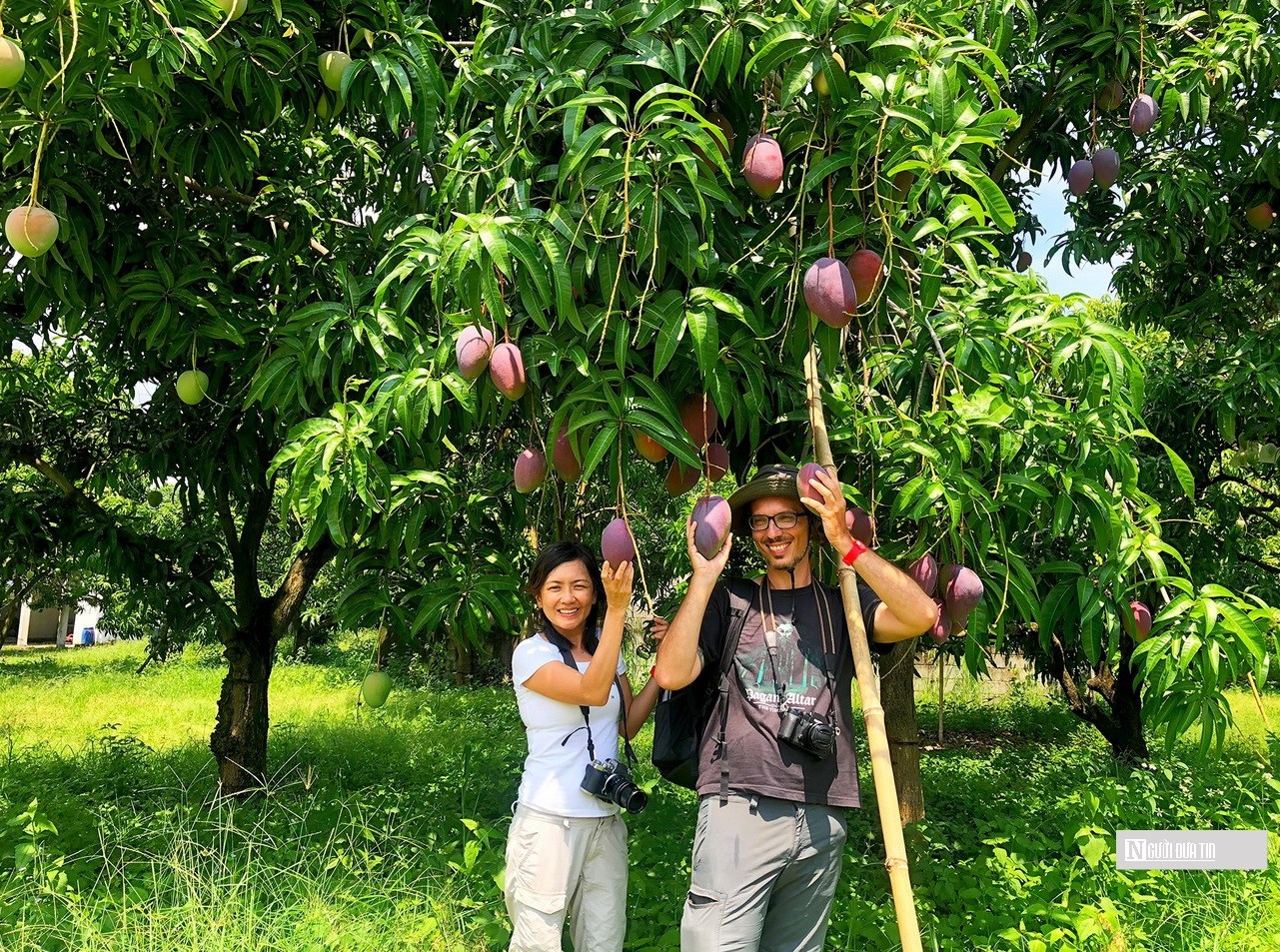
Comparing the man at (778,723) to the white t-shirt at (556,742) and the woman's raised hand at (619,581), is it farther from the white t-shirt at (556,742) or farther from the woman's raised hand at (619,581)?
the white t-shirt at (556,742)

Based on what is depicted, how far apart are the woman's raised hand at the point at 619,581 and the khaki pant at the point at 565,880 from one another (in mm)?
443

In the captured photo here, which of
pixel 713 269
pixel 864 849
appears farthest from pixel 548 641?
pixel 864 849

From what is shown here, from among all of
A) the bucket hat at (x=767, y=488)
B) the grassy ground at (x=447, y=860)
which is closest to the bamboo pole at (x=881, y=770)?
the bucket hat at (x=767, y=488)

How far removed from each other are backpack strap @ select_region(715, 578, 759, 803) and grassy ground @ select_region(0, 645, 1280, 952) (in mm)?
954

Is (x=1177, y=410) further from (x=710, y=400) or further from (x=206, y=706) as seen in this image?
(x=206, y=706)

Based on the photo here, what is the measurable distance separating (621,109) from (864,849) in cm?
302

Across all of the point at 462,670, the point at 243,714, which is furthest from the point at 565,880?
the point at 462,670

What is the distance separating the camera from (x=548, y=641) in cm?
193

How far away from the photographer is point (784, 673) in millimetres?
1764

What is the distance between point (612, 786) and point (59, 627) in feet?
74.7

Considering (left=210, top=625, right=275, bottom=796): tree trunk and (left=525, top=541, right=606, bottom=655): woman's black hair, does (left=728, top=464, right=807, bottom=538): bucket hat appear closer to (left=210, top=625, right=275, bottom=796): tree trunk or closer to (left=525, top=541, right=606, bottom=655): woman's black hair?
(left=525, top=541, right=606, bottom=655): woman's black hair

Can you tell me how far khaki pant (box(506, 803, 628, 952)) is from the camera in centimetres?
182

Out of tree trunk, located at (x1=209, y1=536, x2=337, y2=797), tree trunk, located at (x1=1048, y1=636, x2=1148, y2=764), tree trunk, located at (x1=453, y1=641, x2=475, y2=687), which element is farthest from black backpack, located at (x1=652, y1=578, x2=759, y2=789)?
tree trunk, located at (x1=453, y1=641, x2=475, y2=687)

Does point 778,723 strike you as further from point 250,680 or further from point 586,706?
point 250,680
